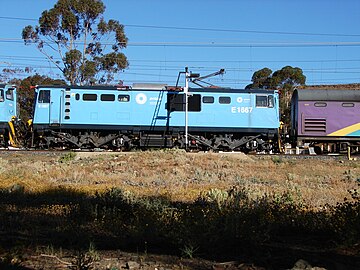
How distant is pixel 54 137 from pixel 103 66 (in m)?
21.1

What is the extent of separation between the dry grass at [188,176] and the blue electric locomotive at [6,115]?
7561 mm

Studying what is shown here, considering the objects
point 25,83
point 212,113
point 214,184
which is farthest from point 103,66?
point 214,184

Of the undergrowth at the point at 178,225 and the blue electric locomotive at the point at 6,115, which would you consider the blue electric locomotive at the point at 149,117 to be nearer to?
the blue electric locomotive at the point at 6,115

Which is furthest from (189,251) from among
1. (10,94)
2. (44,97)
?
(10,94)

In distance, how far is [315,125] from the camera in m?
26.9

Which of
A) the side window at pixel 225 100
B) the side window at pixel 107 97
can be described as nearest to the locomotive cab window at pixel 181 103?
the side window at pixel 225 100

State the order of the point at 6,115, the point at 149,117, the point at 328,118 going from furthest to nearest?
the point at 328,118 < the point at 6,115 < the point at 149,117

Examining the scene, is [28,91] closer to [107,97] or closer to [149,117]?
[107,97]

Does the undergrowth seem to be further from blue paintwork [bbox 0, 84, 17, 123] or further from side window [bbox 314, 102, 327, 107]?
side window [bbox 314, 102, 327, 107]

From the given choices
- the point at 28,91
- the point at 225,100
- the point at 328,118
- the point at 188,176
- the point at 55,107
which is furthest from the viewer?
the point at 28,91

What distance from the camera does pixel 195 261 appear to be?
15.9 ft

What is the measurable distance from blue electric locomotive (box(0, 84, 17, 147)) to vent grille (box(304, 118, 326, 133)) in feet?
58.0

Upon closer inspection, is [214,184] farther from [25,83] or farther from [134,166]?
[25,83]

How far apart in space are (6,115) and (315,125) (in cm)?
1841
